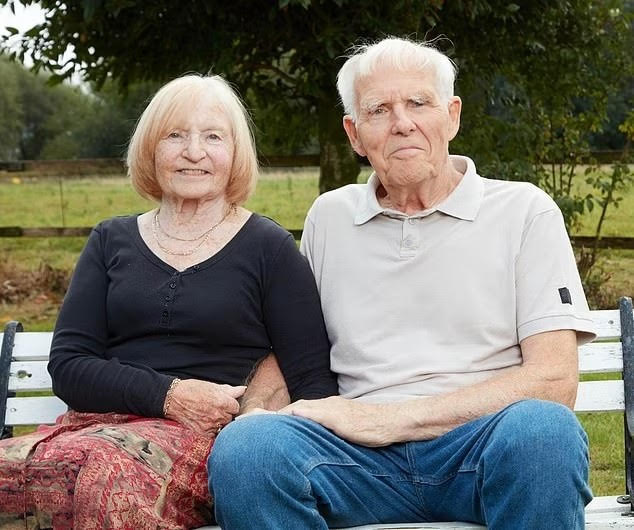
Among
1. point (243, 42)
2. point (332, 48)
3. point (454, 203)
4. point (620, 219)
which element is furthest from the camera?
point (620, 219)

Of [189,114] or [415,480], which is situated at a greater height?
[189,114]

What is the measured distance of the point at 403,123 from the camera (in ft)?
9.70

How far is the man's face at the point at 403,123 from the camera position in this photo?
2.98 metres

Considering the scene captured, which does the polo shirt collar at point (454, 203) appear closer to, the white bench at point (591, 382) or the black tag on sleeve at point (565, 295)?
the black tag on sleeve at point (565, 295)

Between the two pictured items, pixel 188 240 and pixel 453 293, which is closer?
pixel 453 293

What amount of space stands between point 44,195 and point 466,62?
9.09 metres

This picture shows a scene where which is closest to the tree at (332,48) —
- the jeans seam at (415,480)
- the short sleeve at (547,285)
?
the short sleeve at (547,285)

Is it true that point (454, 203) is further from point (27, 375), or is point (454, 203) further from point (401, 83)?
point (27, 375)

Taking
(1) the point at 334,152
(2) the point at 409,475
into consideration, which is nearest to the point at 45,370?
(2) the point at 409,475

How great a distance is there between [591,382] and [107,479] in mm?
1566

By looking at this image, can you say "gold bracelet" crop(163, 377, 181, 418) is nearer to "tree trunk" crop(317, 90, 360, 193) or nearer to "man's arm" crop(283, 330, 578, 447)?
"man's arm" crop(283, 330, 578, 447)

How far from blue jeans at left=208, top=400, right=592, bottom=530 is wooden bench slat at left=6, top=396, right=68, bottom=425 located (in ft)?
3.41

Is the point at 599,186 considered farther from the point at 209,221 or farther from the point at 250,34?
the point at 209,221

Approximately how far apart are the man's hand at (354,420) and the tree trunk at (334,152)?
185 inches
